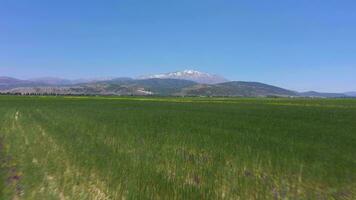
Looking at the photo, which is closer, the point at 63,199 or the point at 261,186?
the point at 63,199

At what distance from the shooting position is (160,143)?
60.7 feet

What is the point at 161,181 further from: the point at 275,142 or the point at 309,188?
the point at 275,142

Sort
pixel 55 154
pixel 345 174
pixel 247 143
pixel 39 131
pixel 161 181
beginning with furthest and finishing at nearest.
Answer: pixel 39 131 → pixel 247 143 → pixel 55 154 → pixel 345 174 → pixel 161 181

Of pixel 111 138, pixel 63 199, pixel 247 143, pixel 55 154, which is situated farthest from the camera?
pixel 111 138

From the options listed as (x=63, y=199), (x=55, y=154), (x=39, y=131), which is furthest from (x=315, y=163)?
(x=39, y=131)

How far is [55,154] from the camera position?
16.4 m

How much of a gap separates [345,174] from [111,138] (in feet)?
37.3

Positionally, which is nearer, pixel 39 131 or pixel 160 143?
pixel 160 143

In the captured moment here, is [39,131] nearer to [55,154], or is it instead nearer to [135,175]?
[55,154]

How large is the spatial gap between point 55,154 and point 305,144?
10.5 meters

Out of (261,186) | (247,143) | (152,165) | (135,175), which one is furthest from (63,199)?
(247,143)

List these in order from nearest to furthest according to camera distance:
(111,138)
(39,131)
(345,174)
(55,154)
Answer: (345,174) → (55,154) → (111,138) → (39,131)

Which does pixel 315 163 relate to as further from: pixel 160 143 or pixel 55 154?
pixel 55 154

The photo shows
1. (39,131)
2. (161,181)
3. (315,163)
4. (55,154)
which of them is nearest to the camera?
(161,181)
